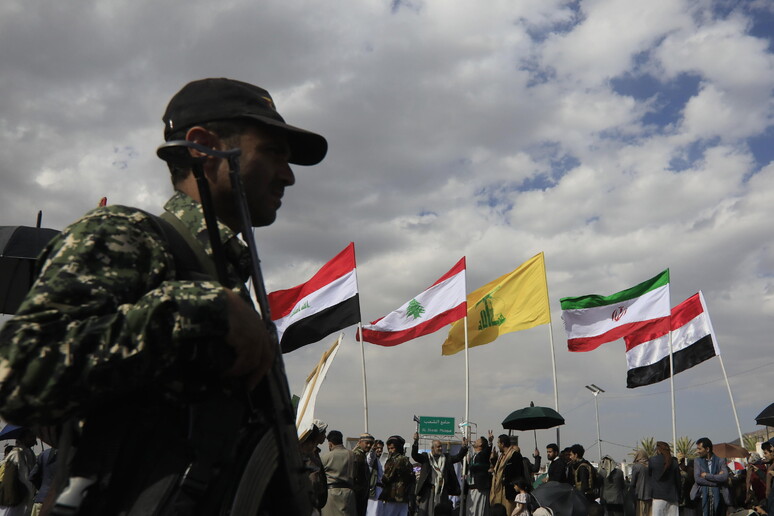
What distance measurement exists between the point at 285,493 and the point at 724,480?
14.6 m

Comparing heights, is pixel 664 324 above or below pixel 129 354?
above

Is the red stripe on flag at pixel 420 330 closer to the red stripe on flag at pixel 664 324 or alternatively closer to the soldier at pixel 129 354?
the red stripe on flag at pixel 664 324

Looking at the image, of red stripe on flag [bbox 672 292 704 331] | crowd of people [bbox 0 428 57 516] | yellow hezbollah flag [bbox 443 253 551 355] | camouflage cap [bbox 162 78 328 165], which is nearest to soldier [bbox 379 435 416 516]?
yellow hezbollah flag [bbox 443 253 551 355]

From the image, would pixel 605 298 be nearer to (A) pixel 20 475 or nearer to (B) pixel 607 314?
(B) pixel 607 314

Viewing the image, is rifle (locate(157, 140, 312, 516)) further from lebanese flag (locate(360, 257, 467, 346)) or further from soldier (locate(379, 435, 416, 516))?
lebanese flag (locate(360, 257, 467, 346))

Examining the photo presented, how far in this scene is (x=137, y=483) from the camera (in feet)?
4.94

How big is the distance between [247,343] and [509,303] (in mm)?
17502

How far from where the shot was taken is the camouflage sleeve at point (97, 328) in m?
1.36

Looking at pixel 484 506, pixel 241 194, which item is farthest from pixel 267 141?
pixel 484 506

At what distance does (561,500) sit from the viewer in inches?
301

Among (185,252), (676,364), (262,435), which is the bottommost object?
(262,435)

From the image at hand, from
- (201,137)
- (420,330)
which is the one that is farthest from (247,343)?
(420,330)

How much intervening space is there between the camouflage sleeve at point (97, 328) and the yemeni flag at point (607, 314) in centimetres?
1792

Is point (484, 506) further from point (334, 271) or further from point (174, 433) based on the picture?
point (174, 433)
